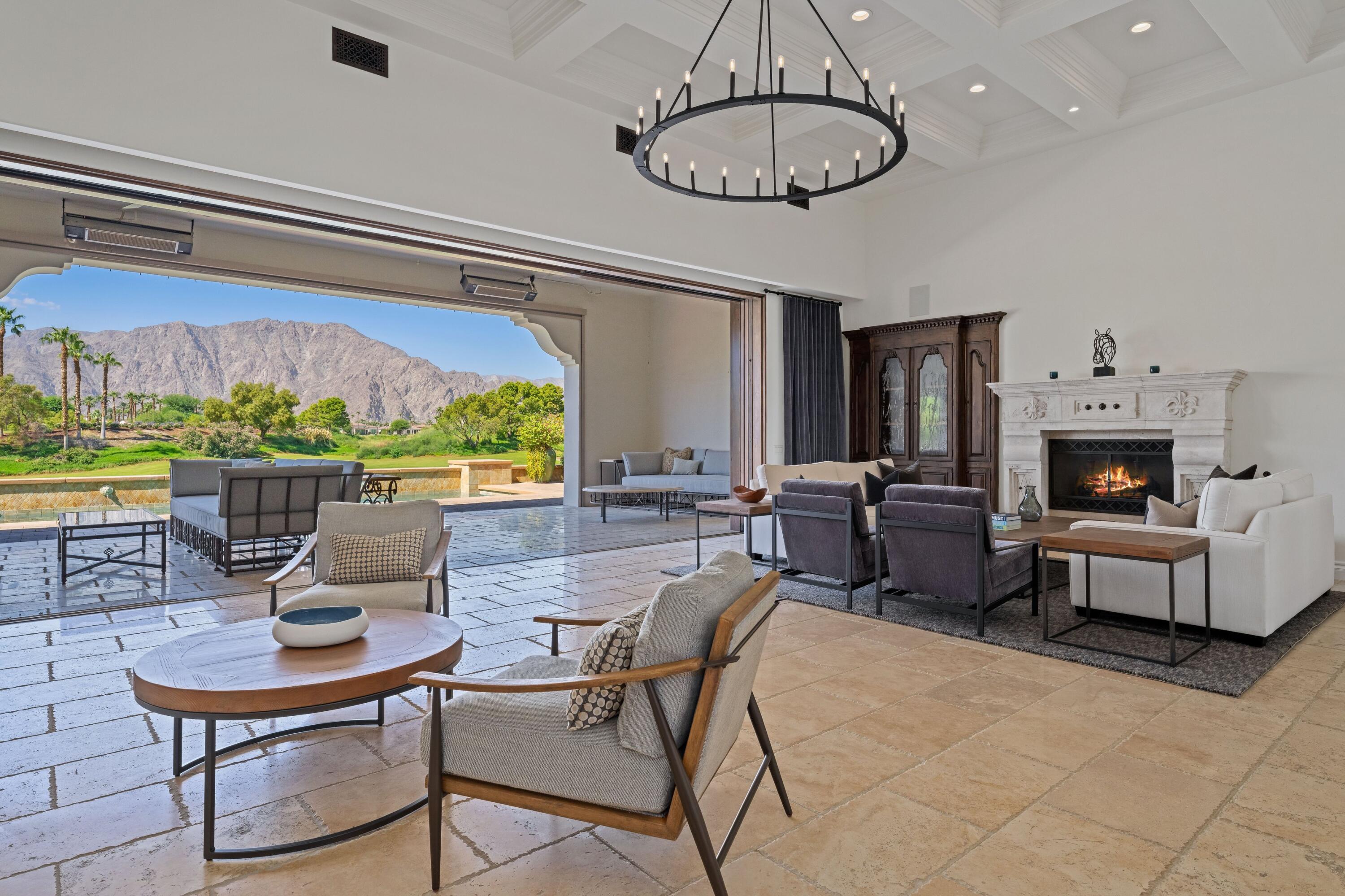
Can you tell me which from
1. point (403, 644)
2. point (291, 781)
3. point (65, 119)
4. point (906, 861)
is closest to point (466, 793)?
point (403, 644)

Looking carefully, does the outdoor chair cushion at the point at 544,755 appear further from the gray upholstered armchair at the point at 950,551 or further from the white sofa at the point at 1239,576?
the white sofa at the point at 1239,576

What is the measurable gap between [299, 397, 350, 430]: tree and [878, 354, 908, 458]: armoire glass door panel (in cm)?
952

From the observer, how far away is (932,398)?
330 inches

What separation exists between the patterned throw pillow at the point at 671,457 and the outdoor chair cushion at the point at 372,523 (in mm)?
8190

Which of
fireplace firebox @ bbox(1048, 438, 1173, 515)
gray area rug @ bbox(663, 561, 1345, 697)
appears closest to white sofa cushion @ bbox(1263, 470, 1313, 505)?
gray area rug @ bbox(663, 561, 1345, 697)

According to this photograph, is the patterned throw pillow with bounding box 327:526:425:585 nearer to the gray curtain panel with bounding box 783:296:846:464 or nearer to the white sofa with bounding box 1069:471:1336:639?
the white sofa with bounding box 1069:471:1336:639

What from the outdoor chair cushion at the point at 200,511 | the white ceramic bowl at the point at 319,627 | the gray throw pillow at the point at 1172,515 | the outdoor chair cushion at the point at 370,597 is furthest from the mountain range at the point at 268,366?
the gray throw pillow at the point at 1172,515

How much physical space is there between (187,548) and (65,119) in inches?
190

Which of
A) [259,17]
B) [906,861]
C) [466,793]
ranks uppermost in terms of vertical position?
[259,17]

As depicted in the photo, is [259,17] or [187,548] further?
[187,548]

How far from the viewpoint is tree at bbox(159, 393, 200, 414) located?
11.6 meters

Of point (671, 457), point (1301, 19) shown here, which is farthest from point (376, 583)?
point (671, 457)

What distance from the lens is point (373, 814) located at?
229cm

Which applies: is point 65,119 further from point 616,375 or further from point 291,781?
point 616,375
